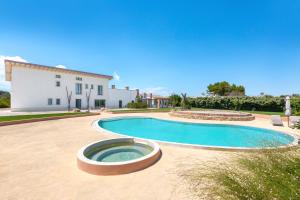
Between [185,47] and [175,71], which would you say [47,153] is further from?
[175,71]

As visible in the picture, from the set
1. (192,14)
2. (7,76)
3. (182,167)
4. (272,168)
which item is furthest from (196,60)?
(7,76)

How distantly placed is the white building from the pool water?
876 inches

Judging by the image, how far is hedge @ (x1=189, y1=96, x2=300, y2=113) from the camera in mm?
21438

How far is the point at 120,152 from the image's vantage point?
6066 millimetres

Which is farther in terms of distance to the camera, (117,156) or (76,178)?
(117,156)

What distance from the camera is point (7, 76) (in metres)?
25.6

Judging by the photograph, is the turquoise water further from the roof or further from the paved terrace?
the roof

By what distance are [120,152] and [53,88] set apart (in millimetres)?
23586

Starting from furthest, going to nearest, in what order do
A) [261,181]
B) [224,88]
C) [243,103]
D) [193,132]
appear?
[224,88], [243,103], [193,132], [261,181]

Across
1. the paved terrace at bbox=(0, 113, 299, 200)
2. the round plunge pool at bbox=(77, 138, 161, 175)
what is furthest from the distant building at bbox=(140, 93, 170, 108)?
the paved terrace at bbox=(0, 113, 299, 200)

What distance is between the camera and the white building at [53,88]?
21562 millimetres

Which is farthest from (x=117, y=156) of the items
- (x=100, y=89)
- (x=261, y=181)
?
(x=100, y=89)

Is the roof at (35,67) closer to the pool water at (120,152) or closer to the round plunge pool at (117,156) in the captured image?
the round plunge pool at (117,156)

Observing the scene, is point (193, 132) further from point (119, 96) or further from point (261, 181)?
point (119, 96)
